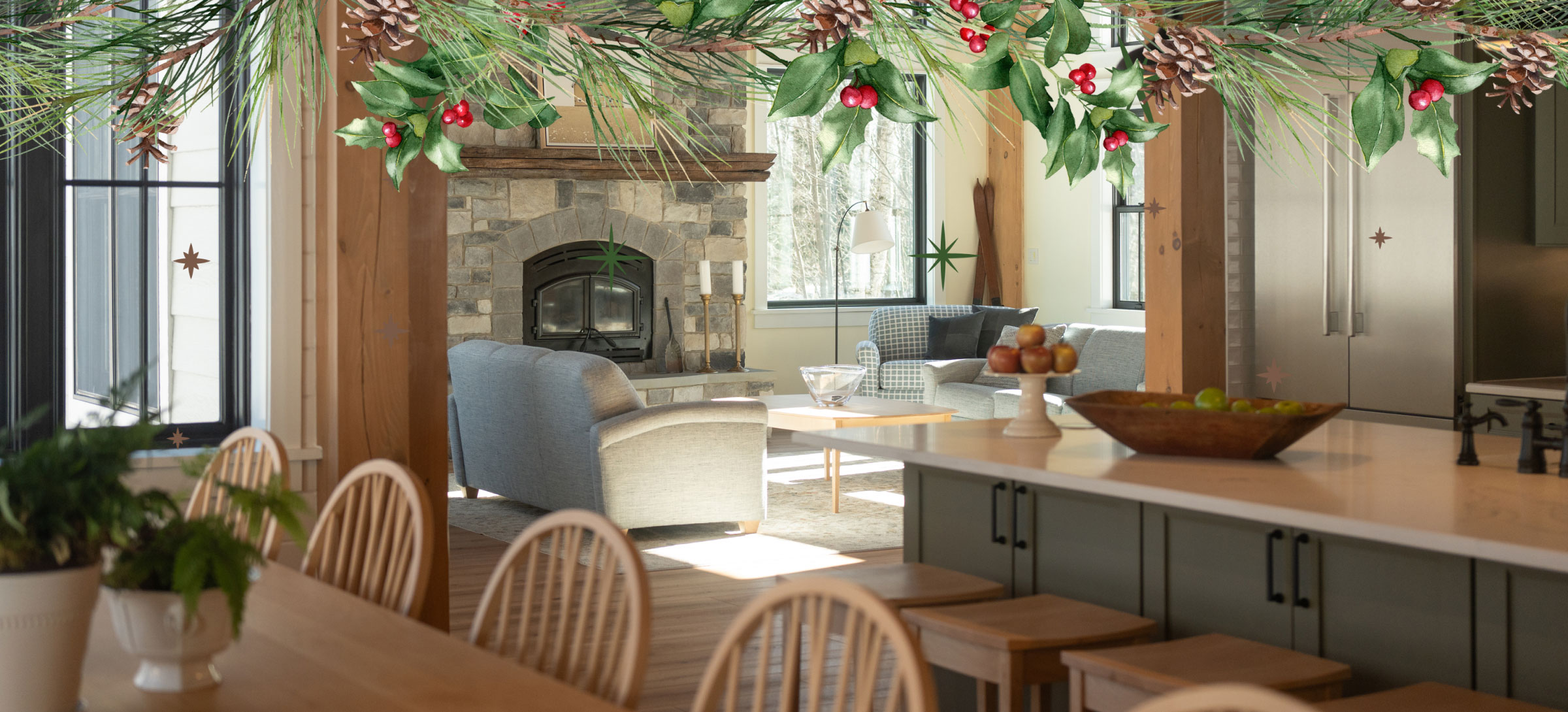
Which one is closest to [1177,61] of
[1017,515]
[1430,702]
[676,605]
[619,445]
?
[1430,702]

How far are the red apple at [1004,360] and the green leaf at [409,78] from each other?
209 cm

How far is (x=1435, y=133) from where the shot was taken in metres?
1.00

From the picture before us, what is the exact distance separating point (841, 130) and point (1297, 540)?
66.2 inches

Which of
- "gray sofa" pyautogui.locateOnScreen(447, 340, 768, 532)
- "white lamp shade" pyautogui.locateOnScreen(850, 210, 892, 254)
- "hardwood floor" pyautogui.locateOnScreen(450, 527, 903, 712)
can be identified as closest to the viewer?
"hardwood floor" pyautogui.locateOnScreen(450, 527, 903, 712)

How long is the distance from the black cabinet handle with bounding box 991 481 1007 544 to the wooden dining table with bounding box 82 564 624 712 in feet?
4.53

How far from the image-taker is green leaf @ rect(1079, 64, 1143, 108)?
0.86 metres

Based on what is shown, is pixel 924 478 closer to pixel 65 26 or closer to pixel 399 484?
pixel 399 484

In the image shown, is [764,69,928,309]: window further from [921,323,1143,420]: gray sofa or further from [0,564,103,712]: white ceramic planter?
[0,564,103,712]: white ceramic planter

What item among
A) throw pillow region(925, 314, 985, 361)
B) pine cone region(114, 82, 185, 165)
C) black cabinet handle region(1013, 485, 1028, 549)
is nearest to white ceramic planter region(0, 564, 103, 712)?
pine cone region(114, 82, 185, 165)

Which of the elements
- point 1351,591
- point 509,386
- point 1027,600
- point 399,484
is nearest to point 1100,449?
point 1027,600

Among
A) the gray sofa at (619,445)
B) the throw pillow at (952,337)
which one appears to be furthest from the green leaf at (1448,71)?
the throw pillow at (952,337)

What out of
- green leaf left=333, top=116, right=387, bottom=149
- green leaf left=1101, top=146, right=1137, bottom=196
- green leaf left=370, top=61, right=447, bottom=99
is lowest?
green leaf left=1101, top=146, right=1137, bottom=196

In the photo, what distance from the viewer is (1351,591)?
2.19 meters

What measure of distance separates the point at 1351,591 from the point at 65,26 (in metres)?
1.90
